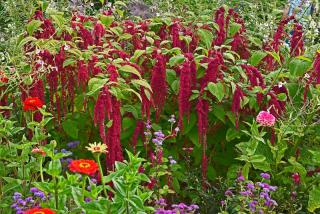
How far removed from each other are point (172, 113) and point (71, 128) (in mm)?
436

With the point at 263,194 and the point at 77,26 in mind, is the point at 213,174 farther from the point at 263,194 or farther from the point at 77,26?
the point at 77,26

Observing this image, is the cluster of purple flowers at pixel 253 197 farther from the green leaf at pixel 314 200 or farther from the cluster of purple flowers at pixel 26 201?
the cluster of purple flowers at pixel 26 201

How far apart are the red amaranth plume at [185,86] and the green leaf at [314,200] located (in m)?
0.57

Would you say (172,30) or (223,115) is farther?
(172,30)

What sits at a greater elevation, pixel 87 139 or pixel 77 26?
pixel 77 26

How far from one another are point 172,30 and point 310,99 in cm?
66

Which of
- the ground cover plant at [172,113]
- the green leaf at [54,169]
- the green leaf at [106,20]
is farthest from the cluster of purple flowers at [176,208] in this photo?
the green leaf at [106,20]

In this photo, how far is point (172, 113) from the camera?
9.52 feet

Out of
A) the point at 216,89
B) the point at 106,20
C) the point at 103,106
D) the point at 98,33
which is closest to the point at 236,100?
the point at 216,89

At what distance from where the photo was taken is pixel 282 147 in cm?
270

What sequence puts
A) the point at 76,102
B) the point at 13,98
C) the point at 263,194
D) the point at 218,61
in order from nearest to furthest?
the point at 263,194 < the point at 218,61 < the point at 76,102 < the point at 13,98

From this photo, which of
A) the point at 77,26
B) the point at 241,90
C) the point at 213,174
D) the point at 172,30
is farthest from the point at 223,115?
the point at 77,26

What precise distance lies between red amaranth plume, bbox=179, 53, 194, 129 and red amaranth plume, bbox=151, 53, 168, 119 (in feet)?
0.26

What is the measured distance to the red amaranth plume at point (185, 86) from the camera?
2.52m
